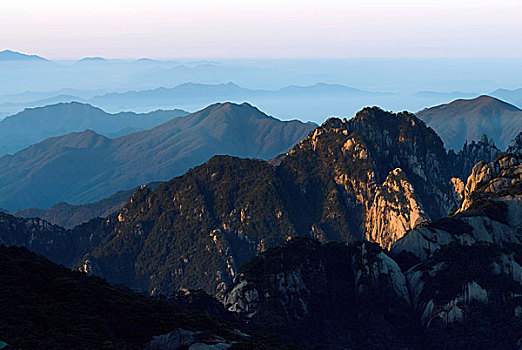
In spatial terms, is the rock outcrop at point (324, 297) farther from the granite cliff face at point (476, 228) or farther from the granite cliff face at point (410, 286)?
the granite cliff face at point (476, 228)

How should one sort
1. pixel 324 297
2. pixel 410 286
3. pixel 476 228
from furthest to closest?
1. pixel 476 228
2. pixel 410 286
3. pixel 324 297

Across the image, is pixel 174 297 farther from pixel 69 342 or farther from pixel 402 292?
pixel 69 342

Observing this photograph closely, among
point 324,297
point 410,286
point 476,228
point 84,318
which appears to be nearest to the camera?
point 84,318

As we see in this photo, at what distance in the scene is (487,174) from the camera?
159 m

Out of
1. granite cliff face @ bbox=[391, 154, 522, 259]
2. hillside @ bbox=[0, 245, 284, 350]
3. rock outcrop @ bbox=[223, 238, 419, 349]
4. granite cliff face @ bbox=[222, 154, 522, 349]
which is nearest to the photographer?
hillside @ bbox=[0, 245, 284, 350]

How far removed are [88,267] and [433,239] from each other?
365 feet

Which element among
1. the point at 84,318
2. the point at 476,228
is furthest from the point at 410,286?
the point at 84,318

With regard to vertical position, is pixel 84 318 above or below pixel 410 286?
above

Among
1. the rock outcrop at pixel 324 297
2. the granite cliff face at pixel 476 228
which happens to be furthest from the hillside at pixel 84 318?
the granite cliff face at pixel 476 228

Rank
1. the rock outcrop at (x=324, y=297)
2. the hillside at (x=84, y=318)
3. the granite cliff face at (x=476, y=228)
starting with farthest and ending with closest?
the granite cliff face at (x=476, y=228) → the rock outcrop at (x=324, y=297) → the hillside at (x=84, y=318)

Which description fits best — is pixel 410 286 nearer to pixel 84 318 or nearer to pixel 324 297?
pixel 324 297

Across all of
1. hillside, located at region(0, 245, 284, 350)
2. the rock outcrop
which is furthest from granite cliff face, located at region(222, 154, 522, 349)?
hillside, located at region(0, 245, 284, 350)

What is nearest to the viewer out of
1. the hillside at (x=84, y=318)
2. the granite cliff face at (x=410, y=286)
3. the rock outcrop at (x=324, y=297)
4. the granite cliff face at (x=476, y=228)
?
the hillside at (x=84, y=318)

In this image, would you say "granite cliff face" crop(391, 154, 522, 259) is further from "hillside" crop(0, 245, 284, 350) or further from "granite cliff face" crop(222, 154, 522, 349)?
"hillside" crop(0, 245, 284, 350)
